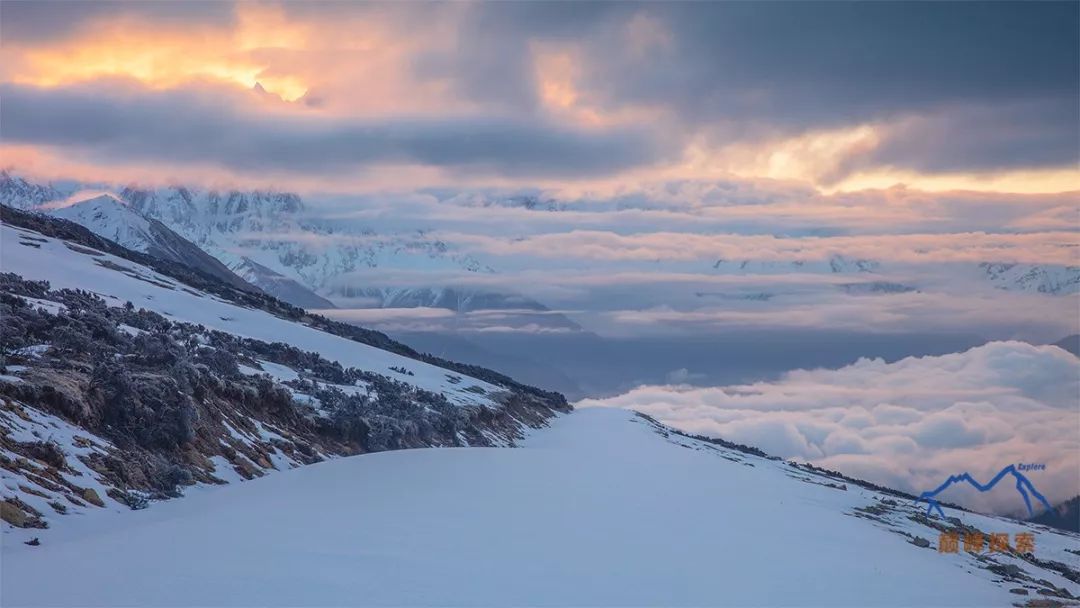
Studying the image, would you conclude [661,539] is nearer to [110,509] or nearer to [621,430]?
[110,509]

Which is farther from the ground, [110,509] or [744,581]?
[744,581]

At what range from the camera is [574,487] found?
1953 centimetres

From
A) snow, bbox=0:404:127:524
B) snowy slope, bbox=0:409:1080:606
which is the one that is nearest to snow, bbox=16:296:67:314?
snow, bbox=0:404:127:524

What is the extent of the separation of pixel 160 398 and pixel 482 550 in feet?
32.2

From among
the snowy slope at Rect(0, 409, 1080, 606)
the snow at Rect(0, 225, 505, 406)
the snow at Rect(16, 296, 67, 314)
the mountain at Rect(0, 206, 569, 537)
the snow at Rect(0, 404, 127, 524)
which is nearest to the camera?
the snowy slope at Rect(0, 409, 1080, 606)

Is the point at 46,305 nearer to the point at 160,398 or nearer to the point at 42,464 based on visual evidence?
the point at 160,398

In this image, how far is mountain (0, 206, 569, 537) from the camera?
1606cm

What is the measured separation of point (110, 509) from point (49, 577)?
4.82 m

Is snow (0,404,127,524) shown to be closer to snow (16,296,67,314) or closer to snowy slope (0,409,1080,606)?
snowy slope (0,409,1080,606)

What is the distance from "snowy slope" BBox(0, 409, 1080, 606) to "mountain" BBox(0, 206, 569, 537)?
1.40 metres

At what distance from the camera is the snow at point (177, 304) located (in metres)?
39.4

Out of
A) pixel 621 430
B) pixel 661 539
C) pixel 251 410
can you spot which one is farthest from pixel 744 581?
pixel 621 430

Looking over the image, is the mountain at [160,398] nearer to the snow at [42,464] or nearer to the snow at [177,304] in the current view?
the snow at [42,464]

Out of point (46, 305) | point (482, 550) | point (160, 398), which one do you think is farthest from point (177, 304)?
point (482, 550)
